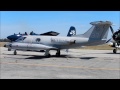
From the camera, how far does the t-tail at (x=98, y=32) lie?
67.1 feet

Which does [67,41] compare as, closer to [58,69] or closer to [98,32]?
[98,32]

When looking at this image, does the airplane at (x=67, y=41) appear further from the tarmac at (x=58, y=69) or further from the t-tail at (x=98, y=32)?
the tarmac at (x=58, y=69)

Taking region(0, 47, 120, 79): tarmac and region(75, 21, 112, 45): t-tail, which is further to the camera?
region(75, 21, 112, 45): t-tail

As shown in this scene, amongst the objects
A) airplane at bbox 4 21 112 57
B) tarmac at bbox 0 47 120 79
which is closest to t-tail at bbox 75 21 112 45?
airplane at bbox 4 21 112 57

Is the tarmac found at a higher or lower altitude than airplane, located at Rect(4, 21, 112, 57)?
→ lower

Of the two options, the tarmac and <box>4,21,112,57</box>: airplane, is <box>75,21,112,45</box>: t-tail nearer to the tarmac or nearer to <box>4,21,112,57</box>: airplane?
<box>4,21,112,57</box>: airplane

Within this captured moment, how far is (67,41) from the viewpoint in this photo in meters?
21.4

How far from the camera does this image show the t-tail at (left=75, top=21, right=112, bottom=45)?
67.1ft

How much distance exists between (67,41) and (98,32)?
272 cm

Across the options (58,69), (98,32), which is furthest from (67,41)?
(58,69)

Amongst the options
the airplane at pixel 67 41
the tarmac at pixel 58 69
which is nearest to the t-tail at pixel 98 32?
the airplane at pixel 67 41

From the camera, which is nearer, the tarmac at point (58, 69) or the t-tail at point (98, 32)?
the tarmac at point (58, 69)
